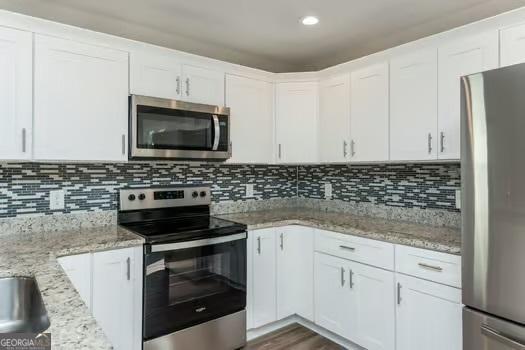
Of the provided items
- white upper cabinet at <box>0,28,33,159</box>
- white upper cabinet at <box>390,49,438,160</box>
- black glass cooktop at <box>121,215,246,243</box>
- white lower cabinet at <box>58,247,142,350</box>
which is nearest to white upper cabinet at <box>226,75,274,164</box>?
black glass cooktop at <box>121,215,246,243</box>

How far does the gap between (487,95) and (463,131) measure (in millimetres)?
185

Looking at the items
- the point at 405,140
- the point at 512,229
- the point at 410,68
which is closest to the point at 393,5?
the point at 410,68

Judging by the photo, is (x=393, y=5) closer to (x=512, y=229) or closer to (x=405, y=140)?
(x=405, y=140)

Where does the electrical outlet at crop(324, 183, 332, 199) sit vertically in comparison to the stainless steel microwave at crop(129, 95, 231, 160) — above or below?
below

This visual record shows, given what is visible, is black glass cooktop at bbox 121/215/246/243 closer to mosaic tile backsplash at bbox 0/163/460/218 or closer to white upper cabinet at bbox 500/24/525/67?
mosaic tile backsplash at bbox 0/163/460/218

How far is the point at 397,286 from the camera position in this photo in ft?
6.81

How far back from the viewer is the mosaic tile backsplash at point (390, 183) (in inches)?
96.3

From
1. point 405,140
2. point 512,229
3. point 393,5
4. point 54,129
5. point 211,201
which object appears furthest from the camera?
point 211,201

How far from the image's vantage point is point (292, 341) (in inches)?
101

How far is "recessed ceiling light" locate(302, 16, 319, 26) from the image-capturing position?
7.76 ft

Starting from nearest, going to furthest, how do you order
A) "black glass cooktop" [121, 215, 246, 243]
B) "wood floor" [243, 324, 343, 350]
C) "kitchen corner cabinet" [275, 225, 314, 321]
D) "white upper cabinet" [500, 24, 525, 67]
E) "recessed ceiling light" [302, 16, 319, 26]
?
"white upper cabinet" [500, 24, 525, 67]
"black glass cooktop" [121, 215, 246, 243]
"recessed ceiling light" [302, 16, 319, 26]
"wood floor" [243, 324, 343, 350]
"kitchen corner cabinet" [275, 225, 314, 321]

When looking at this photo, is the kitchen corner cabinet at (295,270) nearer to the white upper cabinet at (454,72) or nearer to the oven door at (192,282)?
the oven door at (192,282)

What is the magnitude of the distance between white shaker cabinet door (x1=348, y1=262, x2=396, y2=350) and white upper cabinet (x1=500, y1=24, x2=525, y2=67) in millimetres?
1364

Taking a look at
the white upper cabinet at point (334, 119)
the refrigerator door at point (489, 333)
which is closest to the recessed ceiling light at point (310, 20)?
the white upper cabinet at point (334, 119)
